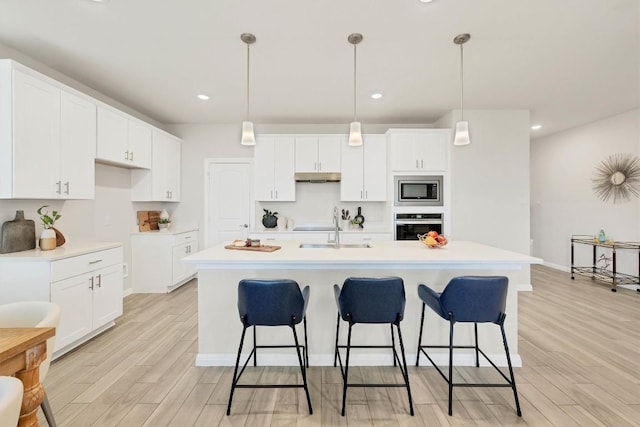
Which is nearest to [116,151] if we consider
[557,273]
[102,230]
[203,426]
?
[102,230]

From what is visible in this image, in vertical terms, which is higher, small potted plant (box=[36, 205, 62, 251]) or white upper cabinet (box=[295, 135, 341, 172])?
white upper cabinet (box=[295, 135, 341, 172])

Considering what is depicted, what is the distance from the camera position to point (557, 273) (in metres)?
5.36

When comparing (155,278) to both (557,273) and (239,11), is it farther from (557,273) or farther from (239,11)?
(557,273)

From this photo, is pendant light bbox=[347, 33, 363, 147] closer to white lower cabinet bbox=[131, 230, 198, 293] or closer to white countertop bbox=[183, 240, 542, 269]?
white countertop bbox=[183, 240, 542, 269]

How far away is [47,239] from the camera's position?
2.62m

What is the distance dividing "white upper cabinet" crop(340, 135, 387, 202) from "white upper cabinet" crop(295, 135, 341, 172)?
149 millimetres

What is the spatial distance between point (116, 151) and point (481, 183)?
4.93 meters

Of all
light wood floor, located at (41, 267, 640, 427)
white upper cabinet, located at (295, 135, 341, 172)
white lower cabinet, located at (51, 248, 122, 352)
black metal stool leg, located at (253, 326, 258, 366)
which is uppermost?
white upper cabinet, located at (295, 135, 341, 172)

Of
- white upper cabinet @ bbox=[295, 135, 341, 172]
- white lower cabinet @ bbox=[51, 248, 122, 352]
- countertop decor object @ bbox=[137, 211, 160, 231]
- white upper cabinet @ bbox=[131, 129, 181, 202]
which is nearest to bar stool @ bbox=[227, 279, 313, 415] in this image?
white lower cabinet @ bbox=[51, 248, 122, 352]

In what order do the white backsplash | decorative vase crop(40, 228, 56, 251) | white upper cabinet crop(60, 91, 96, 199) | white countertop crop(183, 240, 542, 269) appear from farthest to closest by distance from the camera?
the white backsplash → white upper cabinet crop(60, 91, 96, 199) → decorative vase crop(40, 228, 56, 251) → white countertop crop(183, 240, 542, 269)

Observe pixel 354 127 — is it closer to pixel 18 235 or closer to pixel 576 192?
pixel 18 235

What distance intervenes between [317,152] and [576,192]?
487 cm

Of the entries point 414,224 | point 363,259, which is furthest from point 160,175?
point 414,224

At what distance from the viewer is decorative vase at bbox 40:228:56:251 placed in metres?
2.61
